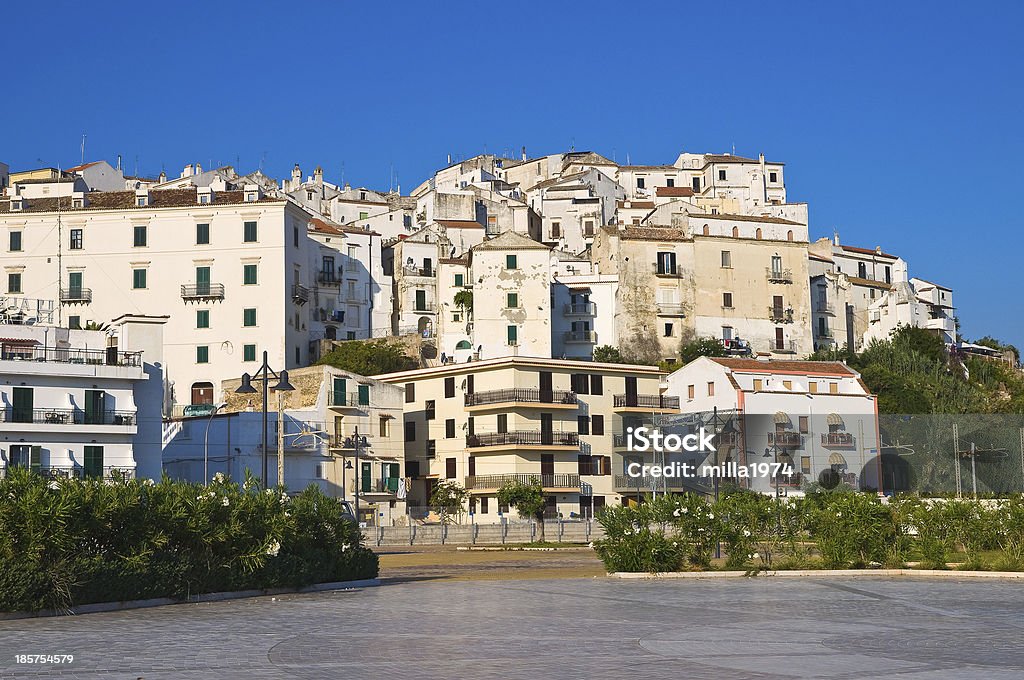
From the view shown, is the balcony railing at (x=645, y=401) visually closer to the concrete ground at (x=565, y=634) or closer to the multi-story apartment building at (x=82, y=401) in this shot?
the multi-story apartment building at (x=82, y=401)

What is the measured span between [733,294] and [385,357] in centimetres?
2873

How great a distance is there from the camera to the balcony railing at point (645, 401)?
77.0 m

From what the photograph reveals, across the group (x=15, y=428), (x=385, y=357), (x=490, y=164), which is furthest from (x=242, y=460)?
(x=490, y=164)

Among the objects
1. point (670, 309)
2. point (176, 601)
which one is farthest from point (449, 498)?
point (176, 601)

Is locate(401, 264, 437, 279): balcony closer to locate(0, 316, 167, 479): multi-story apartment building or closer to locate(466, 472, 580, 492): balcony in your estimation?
locate(466, 472, 580, 492): balcony

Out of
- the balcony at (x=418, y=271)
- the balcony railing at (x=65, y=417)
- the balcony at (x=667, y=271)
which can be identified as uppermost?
the balcony at (x=418, y=271)

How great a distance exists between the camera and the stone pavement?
14711mm

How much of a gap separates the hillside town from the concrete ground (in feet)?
88.2

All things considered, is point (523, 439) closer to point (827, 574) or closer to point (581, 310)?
point (581, 310)

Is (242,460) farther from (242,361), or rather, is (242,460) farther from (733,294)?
(733,294)

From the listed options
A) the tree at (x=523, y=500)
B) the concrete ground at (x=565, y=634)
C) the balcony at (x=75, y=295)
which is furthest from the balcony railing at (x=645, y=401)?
the concrete ground at (x=565, y=634)

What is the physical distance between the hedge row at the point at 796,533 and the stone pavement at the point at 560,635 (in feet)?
11.0

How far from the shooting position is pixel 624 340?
9606 cm

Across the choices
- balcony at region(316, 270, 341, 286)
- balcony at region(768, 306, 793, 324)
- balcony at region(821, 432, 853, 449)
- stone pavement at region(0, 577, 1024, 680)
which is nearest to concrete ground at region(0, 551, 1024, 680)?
stone pavement at region(0, 577, 1024, 680)
